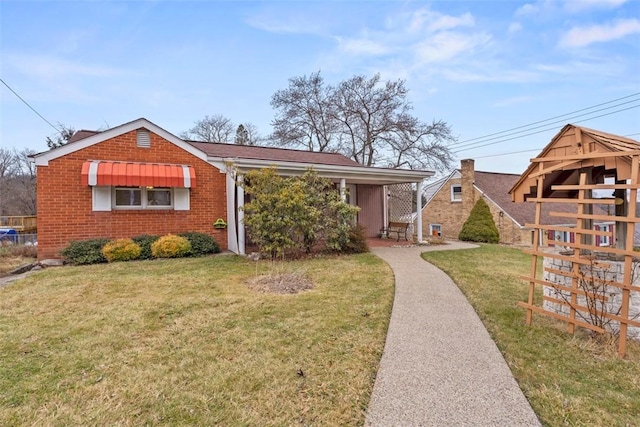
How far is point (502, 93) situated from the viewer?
15.9 meters

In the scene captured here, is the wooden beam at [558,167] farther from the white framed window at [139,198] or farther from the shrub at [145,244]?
the shrub at [145,244]

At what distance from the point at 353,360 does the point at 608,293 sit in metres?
3.78

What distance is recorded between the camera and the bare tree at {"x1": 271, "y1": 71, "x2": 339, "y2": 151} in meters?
29.6

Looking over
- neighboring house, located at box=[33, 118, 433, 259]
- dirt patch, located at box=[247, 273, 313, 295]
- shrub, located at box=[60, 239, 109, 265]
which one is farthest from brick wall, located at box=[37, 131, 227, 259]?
dirt patch, located at box=[247, 273, 313, 295]

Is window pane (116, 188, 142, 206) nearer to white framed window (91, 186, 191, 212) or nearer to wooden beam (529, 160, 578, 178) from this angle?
white framed window (91, 186, 191, 212)

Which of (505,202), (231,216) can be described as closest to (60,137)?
(231,216)

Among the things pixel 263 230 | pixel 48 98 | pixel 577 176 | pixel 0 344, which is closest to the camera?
pixel 0 344

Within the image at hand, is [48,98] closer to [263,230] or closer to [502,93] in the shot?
[263,230]

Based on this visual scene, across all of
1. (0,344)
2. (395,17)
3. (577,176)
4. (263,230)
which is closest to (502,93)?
(395,17)

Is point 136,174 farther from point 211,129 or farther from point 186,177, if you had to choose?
point 211,129

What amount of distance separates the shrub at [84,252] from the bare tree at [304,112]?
21925 mm

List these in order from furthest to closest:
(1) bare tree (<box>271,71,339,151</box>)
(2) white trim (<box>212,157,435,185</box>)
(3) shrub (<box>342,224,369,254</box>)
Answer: (1) bare tree (<box>271,71,339,151</box>), (3) shrub (<box>342,224,369,254</box>), (2) white trim (<box>212,157,435,185</box>)

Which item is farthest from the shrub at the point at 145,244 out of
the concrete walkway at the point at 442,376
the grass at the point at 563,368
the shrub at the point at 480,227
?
the shrub at the point at 480,227

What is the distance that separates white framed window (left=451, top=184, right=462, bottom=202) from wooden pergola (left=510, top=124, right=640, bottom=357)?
18.2 meters
